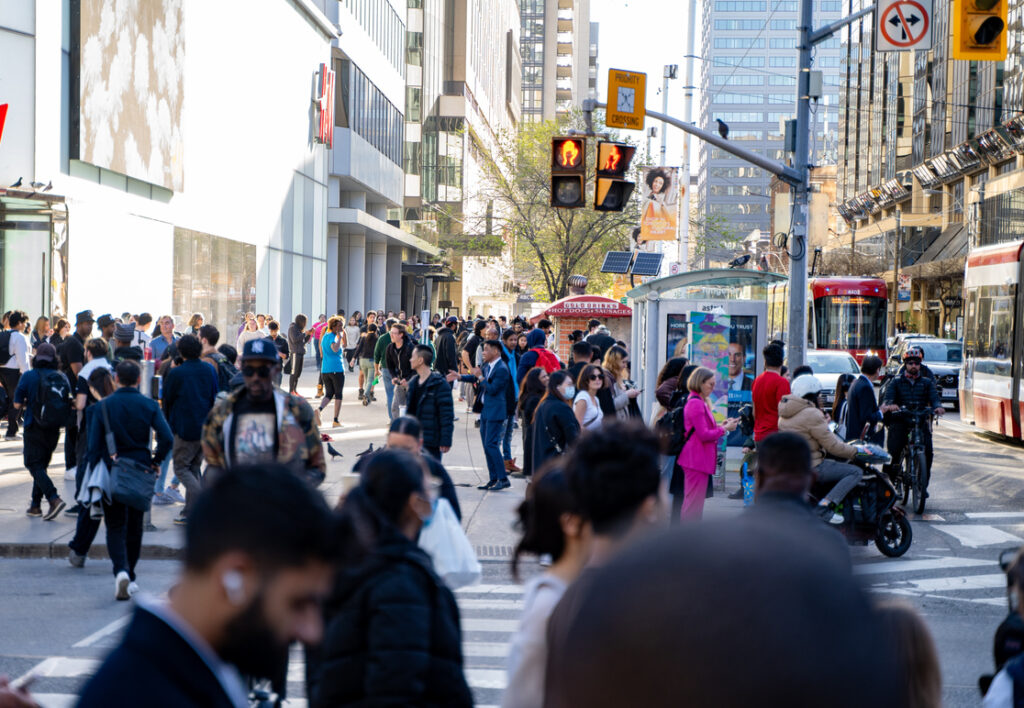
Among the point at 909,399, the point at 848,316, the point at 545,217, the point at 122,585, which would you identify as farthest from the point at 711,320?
the point at 545,217

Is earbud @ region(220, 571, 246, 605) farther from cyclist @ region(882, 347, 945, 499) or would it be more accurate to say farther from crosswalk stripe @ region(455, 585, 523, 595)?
cyclist @ region(882, 347, 945, 499)

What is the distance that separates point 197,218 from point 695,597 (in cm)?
3180

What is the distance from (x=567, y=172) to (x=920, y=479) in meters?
6.19

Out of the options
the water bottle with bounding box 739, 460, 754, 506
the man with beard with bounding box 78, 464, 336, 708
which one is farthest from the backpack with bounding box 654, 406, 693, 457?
the man with beard with bounding box 78, 464, 336, 708

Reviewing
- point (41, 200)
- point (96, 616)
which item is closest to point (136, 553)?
point (96, 616)

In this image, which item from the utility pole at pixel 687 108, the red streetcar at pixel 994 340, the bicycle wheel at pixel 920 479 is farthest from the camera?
the utility pole at pixel 687 108

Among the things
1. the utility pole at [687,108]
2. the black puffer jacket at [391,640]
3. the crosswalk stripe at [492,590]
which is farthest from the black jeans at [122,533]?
the utility pole at [687,108]

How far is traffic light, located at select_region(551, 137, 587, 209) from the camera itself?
16.2m

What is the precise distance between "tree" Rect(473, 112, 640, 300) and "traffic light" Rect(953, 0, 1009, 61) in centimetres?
3079

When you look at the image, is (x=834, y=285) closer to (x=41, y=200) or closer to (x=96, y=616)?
(x=41, y=200)

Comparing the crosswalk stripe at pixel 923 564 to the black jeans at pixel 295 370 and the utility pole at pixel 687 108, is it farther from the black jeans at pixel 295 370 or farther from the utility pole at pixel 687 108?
the utility pole at pixel 687 108

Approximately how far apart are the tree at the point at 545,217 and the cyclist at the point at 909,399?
1116 inches

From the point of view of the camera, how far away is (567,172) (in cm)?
1622

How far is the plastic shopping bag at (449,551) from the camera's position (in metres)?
4.50
